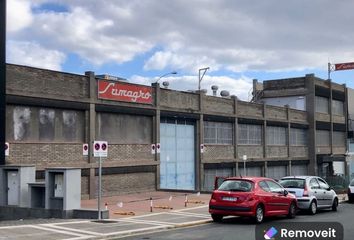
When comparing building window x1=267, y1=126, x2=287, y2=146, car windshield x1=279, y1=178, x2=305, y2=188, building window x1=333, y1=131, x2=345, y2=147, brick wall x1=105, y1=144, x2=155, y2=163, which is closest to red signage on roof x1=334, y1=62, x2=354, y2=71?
building window x1=333, y1=131, x2=345, y2=147

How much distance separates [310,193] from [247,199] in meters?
5.35

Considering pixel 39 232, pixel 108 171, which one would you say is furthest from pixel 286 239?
pixel 108 171

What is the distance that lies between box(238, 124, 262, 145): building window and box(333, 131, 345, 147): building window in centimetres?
2095

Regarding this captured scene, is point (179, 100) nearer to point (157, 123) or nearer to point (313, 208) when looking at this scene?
point (157, 123)

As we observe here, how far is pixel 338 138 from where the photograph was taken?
6744 centimetres

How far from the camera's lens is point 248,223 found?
690 inches

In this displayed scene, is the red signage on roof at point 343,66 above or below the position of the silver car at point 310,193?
above

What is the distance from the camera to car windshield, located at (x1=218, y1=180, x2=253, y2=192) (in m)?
17.4

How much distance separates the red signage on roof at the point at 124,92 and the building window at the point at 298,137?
2633 centimetres

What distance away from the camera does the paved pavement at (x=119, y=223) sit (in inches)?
578

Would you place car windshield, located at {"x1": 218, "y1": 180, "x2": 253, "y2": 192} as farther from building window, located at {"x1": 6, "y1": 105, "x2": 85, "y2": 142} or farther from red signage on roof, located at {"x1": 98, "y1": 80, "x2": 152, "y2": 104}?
red signage on roof, located at {"x1": 98, "y1": 80, "x2": 152, "y2": 104}

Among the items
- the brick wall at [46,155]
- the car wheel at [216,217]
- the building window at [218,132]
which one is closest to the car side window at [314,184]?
the car wheel at [216,217]

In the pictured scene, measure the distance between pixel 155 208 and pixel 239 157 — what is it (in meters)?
23.2

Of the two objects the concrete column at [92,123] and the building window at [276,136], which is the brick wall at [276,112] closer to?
the building window at [276,136]
